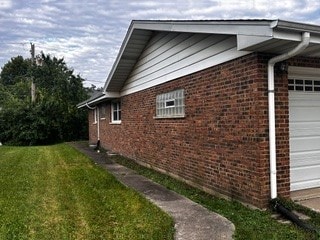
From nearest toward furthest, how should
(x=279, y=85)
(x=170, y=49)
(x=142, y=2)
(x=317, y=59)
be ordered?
(x=279, y=85) → (x=317, y=59) → (x=170, y=49) → (x=142, y=2)

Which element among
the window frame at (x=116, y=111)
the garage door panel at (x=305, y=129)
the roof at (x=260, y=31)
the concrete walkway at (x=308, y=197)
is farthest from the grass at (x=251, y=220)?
the window frame at (x=116, y=111)

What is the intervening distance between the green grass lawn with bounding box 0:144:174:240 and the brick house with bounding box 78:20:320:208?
58.9 inches

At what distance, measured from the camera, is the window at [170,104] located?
8350 millimetres

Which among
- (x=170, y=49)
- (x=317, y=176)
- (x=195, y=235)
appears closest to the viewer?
(x=195, y=235)

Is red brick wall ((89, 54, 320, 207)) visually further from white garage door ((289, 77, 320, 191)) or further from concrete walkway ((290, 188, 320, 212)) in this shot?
white garage door ((289, 77, 320, 191))

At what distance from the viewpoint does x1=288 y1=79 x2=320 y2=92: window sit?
6.17 m

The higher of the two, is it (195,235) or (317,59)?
(317,59)

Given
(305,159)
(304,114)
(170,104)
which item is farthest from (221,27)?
(170,104)

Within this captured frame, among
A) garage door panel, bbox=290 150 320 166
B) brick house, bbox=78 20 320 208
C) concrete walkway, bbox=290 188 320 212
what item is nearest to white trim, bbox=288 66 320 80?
brick house, bbox=78 20 320 208

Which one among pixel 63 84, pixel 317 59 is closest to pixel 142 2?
pixel 317 59

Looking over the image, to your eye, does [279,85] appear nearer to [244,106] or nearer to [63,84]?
[244,106]

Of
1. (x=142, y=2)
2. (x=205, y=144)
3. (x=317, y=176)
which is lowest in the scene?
(x=317, y=176)

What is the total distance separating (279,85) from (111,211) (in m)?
3.38

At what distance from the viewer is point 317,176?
256 inches
